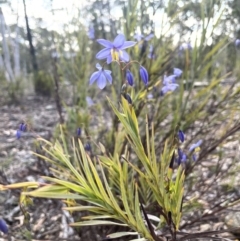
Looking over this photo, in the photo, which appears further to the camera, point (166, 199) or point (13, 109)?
point (13, 109)

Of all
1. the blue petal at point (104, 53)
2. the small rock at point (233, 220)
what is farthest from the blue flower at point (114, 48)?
the small rock at point (233, 220)

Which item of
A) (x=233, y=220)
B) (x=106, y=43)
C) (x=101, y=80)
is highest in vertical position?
(x=106, y=43)

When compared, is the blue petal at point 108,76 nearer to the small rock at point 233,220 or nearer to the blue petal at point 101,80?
the blue petal at point 101,80

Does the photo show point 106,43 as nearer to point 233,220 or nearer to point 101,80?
point 101,80

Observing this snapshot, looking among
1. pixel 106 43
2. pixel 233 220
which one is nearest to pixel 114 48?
pixel 106 43

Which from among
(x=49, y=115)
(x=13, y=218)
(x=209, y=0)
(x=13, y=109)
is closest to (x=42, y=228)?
(x=13, y=218)

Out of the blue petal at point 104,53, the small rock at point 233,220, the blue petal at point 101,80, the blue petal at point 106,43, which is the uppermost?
the blue petal at point 106,43

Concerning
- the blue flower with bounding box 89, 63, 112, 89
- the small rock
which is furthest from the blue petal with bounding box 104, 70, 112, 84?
the small rock

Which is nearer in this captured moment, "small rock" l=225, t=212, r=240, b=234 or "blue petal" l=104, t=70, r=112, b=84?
"blue petal" l=104, t=70, r=112, b=84

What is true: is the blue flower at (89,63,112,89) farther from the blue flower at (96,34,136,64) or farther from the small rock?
the small rock

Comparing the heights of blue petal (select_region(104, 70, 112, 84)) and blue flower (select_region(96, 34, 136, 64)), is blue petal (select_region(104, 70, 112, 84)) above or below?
below

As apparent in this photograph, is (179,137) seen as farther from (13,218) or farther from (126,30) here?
(13,218)
